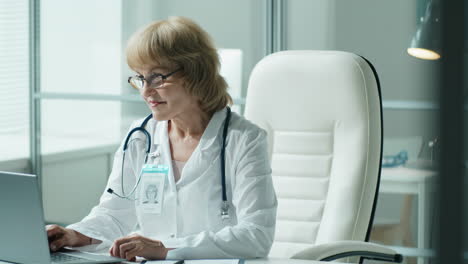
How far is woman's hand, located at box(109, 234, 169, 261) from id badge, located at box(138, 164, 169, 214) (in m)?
0.26

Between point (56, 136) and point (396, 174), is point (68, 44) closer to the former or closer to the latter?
point (56, 136)

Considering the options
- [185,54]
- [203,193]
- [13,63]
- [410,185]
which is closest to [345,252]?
[203,193]

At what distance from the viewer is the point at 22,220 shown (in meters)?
1.19

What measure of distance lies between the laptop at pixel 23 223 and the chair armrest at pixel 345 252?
0.46m

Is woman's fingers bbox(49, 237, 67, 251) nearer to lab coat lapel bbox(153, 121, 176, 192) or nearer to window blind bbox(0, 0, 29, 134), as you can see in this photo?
lab coat lapel bbox(153, 121, 176, 192)

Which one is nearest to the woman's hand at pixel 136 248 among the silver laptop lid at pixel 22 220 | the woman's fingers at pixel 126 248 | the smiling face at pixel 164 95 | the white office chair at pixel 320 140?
the woman's fingers at pixel 126 248

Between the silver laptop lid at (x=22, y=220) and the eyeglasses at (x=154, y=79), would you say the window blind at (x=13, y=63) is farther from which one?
the silver laptop lid at (x=22, y=220)

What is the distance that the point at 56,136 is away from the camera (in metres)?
3.77

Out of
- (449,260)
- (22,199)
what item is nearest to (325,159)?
(22,199)

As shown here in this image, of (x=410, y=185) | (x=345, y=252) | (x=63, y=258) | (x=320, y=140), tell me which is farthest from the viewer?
(x=410, y=185)

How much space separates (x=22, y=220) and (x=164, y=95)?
1.73ft

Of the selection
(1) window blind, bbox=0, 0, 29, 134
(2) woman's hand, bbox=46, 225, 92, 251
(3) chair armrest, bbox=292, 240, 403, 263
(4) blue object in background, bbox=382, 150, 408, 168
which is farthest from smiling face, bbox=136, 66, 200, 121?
(1) window blind, bbox=0, 0, 29, 134

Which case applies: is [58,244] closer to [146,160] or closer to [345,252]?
[146,160]

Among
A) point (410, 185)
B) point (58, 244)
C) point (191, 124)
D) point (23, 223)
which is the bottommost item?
point (410, 185)
